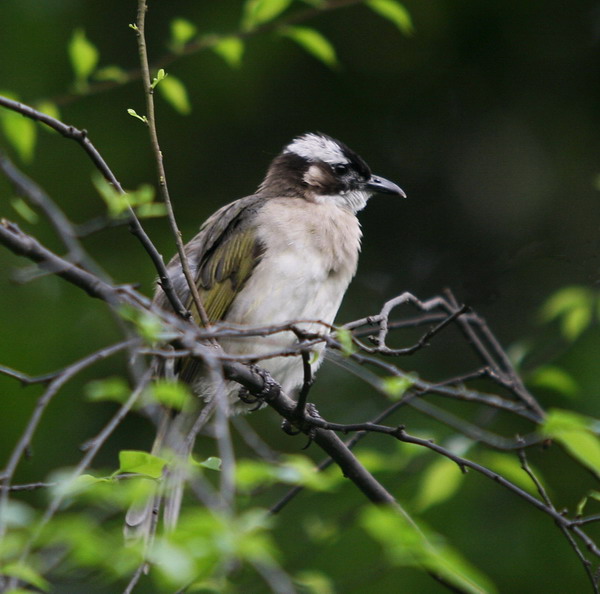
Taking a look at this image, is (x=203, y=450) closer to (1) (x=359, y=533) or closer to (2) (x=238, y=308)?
(1) (x=359, y=533)

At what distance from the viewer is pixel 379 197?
25.6ft

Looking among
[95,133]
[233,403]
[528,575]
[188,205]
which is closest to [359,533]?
[528,575]

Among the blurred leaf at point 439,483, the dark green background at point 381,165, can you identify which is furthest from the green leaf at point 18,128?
the dark green background at point 381,165

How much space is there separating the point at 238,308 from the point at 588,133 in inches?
184

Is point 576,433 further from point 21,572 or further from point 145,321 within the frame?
point 21,572

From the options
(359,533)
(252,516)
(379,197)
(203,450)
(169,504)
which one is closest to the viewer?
(252,516)

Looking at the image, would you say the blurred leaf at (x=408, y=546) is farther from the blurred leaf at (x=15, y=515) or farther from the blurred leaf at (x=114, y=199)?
the blurred leaf at (x=114, y=199)

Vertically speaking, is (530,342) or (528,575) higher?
(530,342)

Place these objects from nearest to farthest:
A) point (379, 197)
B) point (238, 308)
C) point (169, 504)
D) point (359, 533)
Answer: point (169, 504), point (238, 308), point (359, 533), point (379, 197)

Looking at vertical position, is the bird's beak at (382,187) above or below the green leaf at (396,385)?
above

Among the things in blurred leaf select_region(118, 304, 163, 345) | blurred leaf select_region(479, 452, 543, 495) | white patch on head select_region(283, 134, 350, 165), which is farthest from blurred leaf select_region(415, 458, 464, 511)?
white patch on head select_region(283, 134, 350, 165)

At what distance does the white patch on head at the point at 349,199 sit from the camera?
4923 mm

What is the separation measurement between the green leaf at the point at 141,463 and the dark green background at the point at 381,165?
3.67 m

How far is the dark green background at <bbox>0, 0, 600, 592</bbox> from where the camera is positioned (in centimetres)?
630
